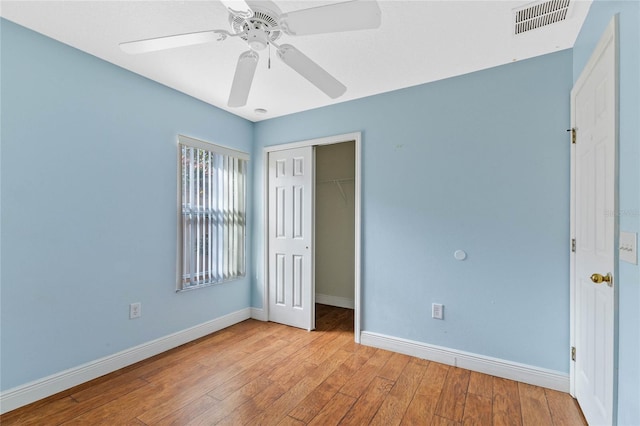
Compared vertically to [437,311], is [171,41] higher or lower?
higher

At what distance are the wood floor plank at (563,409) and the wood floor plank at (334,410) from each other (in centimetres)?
126

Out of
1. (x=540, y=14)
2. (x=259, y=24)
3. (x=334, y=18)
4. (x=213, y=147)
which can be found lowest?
(x=213, y=147)

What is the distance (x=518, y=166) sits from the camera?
2293 mm

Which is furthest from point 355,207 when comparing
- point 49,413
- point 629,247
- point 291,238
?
point 49,413

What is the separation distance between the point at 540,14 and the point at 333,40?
4.11 feet

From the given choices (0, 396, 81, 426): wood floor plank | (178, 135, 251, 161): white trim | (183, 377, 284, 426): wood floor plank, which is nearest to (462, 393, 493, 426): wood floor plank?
(183, 377, 284, 426): wood floor plank

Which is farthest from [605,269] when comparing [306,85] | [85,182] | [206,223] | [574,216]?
[85,182]

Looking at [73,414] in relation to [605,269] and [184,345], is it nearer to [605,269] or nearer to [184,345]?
[184,345]

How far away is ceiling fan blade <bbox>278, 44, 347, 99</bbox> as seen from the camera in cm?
150

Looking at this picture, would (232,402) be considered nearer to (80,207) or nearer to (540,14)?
(80,207)

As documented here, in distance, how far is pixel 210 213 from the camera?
3.15 meters

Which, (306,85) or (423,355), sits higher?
(306,85)

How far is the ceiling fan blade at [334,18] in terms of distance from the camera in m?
1.15

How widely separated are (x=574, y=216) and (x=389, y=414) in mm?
1801
